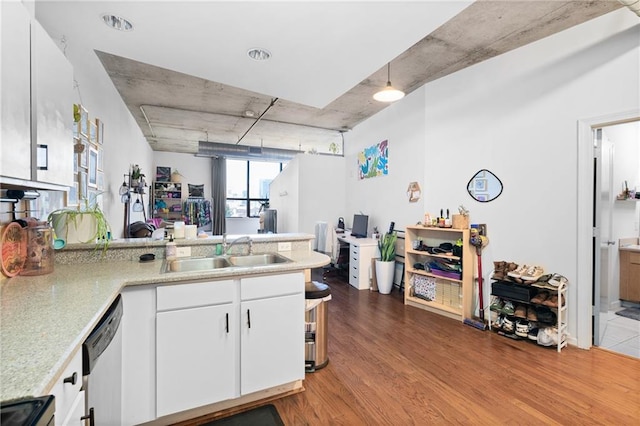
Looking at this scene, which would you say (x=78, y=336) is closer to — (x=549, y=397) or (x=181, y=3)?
(x=181, y=3)

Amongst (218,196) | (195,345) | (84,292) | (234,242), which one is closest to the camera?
(84,292)

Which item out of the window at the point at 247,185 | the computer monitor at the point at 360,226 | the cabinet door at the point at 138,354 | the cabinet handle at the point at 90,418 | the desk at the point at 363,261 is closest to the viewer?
the cabinet handle at the point at 90,418

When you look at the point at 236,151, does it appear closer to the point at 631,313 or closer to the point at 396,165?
the point at 396,165

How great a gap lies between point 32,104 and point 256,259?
5.57 ft

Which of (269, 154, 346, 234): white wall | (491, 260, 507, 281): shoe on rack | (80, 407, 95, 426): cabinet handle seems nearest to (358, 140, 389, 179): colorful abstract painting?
(269, 154, 346, 234): white wall

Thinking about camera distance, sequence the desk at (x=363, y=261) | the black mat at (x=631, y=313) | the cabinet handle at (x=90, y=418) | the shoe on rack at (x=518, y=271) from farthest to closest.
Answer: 1. the desk at (x=363, y=261)
2. the black mat at (x=631, y=313)
3. the shoe on rack at (x=518, y=271)
4. the cabinet handle at (x=90, y=418)

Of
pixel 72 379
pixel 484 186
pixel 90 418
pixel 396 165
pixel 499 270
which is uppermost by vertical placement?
pixel 396 165

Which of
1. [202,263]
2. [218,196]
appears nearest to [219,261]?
[202,263]

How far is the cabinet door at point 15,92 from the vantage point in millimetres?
1084

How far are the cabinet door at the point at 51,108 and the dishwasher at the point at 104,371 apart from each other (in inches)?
30.1

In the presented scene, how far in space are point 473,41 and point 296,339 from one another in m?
3.50

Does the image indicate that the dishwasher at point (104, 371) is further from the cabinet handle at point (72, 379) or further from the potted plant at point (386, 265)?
the potted plant at point (386, 265)

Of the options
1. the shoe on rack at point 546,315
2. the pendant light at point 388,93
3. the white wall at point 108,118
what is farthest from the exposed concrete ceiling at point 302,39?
the shoe on rack at point 546,315

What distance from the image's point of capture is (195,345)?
173 cm
